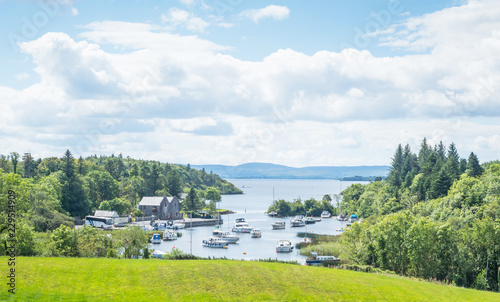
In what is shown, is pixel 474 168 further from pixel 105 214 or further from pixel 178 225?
pixel 105 214

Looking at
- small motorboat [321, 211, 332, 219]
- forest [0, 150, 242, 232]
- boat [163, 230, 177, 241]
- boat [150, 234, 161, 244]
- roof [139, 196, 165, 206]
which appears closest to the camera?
forest [0, 150, 242, 232]

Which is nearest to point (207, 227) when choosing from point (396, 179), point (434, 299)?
point (396, 179)

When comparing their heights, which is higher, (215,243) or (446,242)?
(446,242)

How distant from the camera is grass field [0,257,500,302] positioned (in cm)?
2755

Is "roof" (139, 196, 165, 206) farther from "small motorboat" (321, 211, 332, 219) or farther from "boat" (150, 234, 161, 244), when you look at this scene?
"small motorboat" (321, 211, 332, 219)

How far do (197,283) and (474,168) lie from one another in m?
83.9

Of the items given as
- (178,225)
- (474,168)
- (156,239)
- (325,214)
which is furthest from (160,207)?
(474,168)

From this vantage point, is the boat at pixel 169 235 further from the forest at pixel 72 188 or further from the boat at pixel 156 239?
the forest at pixel 72 188

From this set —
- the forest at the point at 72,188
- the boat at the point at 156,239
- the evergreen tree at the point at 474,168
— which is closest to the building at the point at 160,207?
the forest at the point at 72,188

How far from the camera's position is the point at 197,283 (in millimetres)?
30625

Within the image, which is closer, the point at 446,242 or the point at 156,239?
the point at 446,242

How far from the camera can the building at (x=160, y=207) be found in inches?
5620

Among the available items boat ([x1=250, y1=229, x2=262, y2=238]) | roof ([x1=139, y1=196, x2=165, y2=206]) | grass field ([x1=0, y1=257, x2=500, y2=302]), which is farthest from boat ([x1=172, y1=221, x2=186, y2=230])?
grass field ([x1=0, y1=257, x2=500, y2=302])

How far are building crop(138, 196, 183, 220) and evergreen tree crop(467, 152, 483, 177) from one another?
93.2 metres
